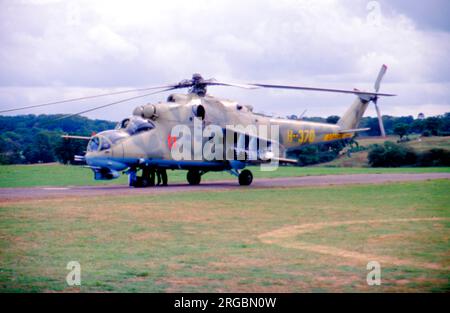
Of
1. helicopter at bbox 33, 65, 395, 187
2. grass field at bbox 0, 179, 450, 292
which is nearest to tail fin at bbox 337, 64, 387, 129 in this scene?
helicopter at bbox 33, 65, 395, 187

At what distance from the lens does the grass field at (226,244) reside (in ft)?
38.6

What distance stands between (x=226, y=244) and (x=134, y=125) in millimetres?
18088

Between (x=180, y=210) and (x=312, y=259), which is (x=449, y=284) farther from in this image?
(x=180, y=210)

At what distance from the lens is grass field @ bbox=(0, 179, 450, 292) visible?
38.6 feet

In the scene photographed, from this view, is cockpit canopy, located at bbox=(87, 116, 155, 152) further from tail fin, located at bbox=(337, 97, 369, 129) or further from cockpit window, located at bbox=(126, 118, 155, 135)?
tail fin, located at bbox=(337, 97, 369, 129)

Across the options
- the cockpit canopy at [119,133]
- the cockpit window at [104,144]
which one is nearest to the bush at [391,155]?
the cockpit canopy at [119,133]

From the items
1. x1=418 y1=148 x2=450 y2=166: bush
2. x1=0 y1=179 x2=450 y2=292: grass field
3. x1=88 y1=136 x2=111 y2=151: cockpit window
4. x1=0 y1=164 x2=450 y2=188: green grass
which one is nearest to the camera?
Answer: x1=0 y1=179 x2=450 y2=292: grass field

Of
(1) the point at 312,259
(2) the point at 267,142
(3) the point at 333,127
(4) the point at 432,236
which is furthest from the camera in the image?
(3) the point at 333,127

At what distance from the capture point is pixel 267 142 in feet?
119

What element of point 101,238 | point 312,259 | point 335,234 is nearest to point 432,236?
point 335,234

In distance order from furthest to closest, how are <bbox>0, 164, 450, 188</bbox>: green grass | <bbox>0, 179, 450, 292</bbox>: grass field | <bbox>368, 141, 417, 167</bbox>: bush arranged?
1. <bbox>368, 141, 417, 167</bbox>: bush
2. <bbox>0, 164, 450, 188</bbox>: green grass
3. <bbox>0, 179, 450, 292</bbox>: grass field

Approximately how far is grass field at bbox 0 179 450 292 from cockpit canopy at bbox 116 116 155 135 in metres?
7.40

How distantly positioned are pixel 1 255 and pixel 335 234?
7767mm
